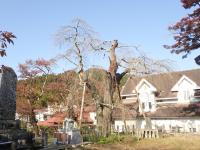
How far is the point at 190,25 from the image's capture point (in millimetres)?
24891

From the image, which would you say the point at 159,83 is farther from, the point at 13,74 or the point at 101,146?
the point at 13,74

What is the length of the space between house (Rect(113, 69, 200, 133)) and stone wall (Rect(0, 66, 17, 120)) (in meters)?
19.3

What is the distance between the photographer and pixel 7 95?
1966cm

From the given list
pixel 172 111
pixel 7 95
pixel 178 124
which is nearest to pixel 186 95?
pixel 172 111

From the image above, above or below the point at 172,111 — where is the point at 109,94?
above

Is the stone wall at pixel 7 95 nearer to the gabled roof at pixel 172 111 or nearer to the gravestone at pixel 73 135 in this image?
the gravestone at pixel 73 135

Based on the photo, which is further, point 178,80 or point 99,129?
point 178,80

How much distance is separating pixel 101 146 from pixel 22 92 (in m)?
27.5

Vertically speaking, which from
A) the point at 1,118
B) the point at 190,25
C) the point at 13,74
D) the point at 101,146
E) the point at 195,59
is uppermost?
the point at 190,25

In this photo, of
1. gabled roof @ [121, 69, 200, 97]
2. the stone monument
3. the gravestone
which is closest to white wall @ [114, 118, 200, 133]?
gabled roof @ [121, 69, 200, 97]

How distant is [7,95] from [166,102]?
27.7m

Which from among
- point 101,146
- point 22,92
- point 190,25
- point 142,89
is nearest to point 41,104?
point 22,92

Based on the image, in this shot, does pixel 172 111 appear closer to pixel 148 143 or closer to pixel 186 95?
pixel 186 95

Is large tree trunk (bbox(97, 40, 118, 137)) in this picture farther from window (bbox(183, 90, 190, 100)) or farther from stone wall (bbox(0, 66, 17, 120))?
stone wall (bbox(0, 66, 17, 120))
